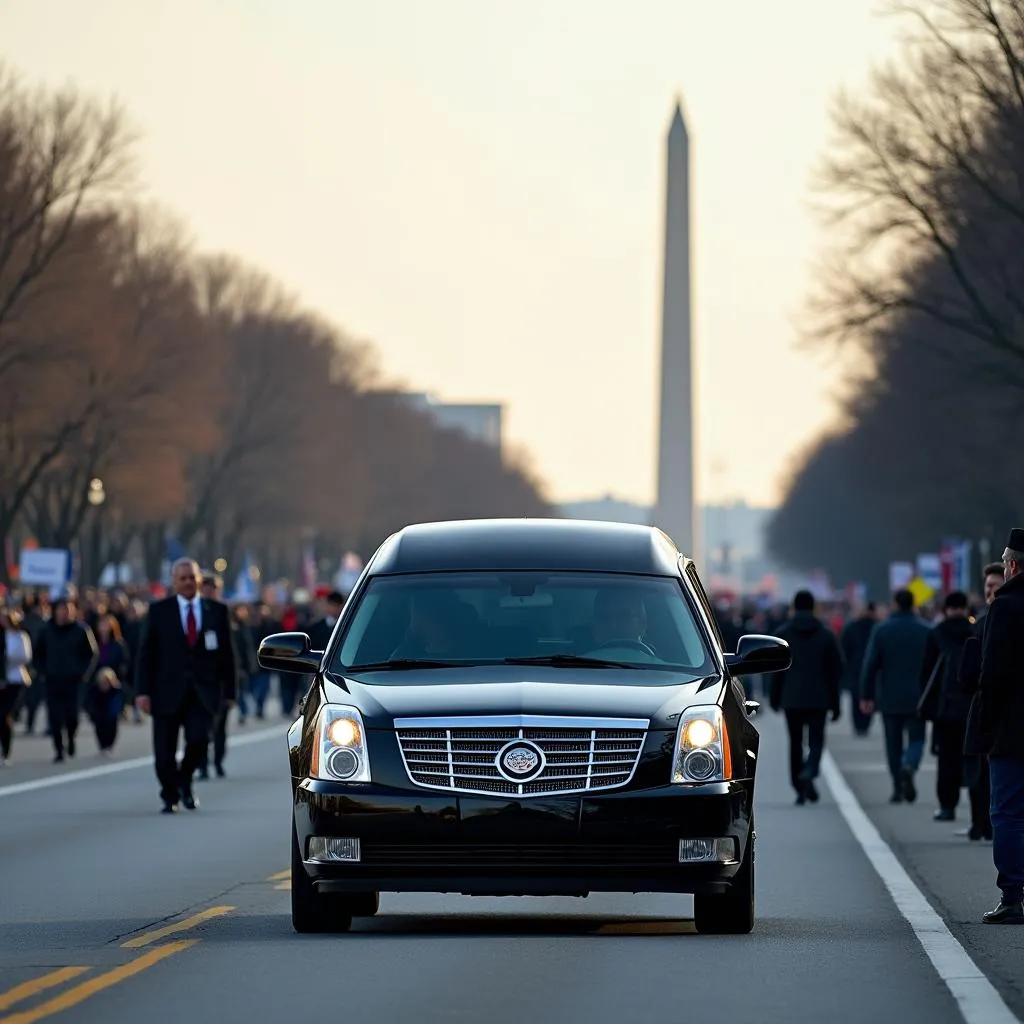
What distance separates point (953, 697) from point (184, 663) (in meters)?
5.49

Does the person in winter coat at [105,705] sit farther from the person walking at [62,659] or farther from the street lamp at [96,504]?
the street lamp at [96,504]

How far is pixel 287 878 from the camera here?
58.9ft

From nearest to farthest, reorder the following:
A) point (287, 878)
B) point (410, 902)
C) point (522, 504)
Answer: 1. point (410, 902)
2. point (287, 878)
3. point (522, 504)

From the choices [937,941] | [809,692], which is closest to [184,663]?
[809,692]

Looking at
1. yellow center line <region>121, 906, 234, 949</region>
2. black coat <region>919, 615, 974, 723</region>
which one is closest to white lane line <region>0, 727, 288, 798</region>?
black coat <region>919, 615, 974, 723</region>

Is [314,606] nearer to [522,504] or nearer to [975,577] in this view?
[975,577]

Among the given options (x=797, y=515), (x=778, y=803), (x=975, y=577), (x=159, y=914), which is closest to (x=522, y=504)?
(x=797, y=515)

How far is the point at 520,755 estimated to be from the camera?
512 inches

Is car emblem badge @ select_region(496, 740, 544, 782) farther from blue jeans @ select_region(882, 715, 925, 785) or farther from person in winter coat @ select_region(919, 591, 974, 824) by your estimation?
blue jeans @ select_region(882, 715, 925, 785)

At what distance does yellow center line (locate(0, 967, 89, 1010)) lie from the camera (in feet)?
37.0

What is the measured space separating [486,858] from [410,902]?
134 inches

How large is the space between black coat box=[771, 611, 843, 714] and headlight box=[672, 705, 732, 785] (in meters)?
13.5

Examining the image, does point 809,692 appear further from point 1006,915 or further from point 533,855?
point 533,855

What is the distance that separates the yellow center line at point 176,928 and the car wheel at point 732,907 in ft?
7.57
